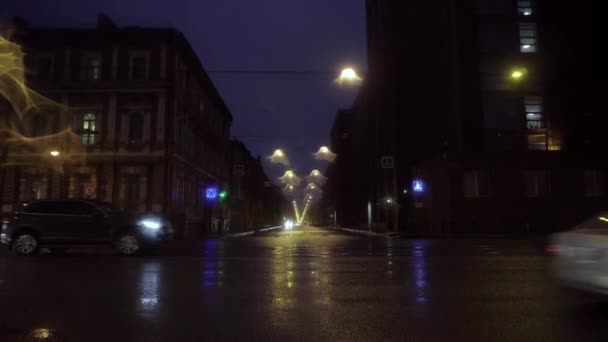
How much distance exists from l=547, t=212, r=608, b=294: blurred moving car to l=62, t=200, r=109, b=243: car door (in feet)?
45.3

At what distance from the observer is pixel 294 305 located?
7371 millimetres

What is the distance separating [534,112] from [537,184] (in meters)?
7.06

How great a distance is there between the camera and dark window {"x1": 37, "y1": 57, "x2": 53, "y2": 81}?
112ft

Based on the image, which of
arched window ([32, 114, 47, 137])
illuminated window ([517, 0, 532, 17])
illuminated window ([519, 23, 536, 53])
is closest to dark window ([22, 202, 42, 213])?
arched window ([32, 114, 47, 137])

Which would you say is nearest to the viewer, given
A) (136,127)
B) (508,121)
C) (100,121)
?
(100,121)

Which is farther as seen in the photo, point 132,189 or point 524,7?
point 524,7

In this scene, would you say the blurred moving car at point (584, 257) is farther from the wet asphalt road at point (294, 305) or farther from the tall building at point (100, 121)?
the tall building at point (100, 121)

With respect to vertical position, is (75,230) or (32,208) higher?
(32,208)

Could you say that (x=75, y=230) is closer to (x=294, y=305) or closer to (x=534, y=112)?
(x=294, y=305)

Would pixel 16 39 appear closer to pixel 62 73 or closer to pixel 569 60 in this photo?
pixel 62 73

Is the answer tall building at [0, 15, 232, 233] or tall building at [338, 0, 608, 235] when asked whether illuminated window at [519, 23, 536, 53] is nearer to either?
tall building at [338, 0, 608, 235]

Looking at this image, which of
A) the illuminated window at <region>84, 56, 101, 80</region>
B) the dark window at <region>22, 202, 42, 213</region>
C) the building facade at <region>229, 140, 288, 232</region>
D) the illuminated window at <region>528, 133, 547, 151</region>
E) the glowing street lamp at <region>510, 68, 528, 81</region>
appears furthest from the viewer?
the building facade at <region>229, 140, 288, 232</region>

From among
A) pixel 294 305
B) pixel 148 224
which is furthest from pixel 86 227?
pixel 294 305

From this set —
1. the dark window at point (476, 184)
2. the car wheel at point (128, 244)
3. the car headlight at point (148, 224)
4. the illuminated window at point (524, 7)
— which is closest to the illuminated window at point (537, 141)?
the dark window at point (476, 184)
